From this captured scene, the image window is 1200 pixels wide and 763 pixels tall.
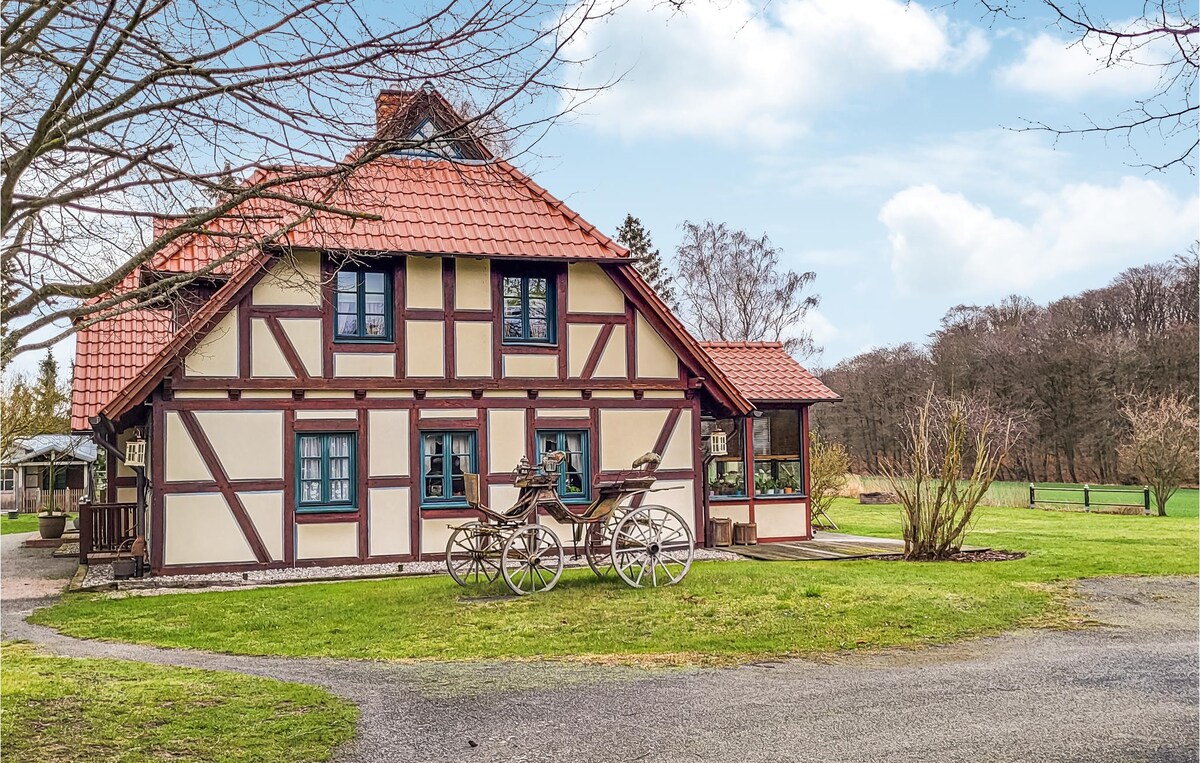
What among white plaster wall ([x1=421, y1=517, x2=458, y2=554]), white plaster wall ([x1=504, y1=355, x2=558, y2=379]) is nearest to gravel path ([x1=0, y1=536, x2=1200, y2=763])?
white plaster wall ([x1=421, y1=517, x2=458, y2=554])

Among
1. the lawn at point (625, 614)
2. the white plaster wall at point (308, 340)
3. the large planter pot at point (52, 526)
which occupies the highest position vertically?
the white plaster wall at point (308, 340)

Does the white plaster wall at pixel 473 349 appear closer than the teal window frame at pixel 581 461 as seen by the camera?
Yes

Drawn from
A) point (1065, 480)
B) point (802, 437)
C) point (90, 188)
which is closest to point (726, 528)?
point (802, 437)

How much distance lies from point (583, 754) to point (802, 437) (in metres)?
14.8

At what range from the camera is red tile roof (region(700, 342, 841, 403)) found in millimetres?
20016

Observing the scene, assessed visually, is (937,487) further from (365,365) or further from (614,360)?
(365,365)

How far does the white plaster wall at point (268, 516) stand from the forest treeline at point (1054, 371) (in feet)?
106

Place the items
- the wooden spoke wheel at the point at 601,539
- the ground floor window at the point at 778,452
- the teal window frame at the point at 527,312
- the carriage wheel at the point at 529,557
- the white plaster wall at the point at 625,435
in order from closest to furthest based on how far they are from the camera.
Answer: the carriage wheel at the point at 529,557
the wooden spoke wheel at the point at 601,539
the teal window frame at the point at 527,312
the white plaster wall at the point at 625,435
the ground floor window at the point at 778,452

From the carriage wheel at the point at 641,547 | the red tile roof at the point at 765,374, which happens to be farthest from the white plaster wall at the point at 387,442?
the red tile roof at the point at 765,374

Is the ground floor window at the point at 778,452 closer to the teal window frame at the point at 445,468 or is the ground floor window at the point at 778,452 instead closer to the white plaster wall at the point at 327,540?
the teal window frame at the point at 445,468

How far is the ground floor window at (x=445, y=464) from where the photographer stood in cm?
1678

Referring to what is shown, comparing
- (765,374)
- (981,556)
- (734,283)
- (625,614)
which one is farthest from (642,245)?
(625,614)

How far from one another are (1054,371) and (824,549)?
3280cm

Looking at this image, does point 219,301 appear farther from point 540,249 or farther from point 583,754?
point 583,754
